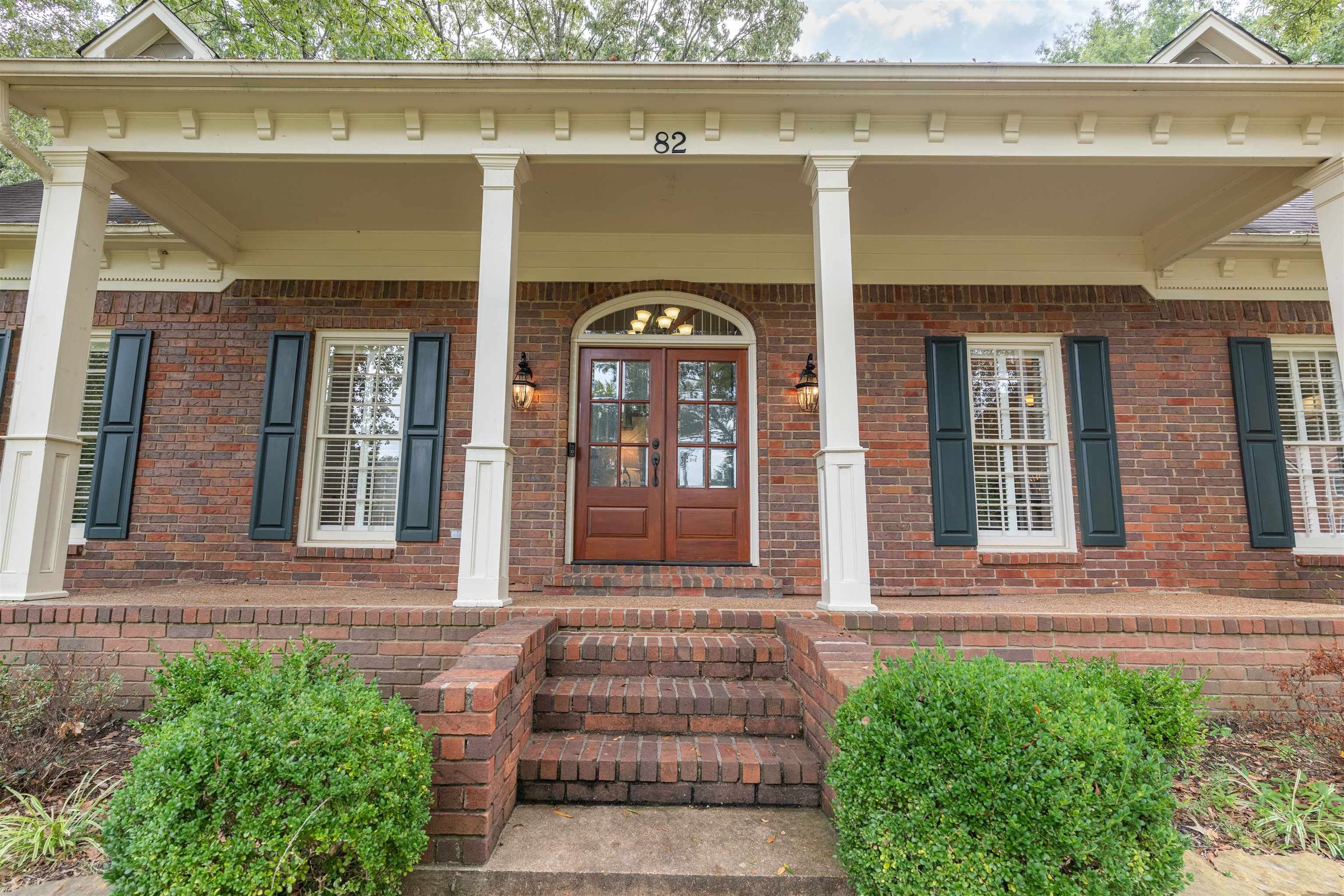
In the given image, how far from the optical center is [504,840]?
6.73ft

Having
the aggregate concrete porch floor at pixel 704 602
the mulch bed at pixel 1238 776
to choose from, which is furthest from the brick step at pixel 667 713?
the mulch bed at pixel 1238 776

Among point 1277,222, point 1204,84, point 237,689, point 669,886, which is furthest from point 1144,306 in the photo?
point 237,689

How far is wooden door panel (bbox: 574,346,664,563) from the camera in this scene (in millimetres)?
4879

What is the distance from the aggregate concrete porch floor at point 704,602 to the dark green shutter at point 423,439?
0.53 meters

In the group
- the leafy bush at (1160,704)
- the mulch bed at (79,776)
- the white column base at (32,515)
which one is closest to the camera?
the mulch bed at (79,776)

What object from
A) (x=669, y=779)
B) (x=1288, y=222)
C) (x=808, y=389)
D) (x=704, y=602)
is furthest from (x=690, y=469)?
(x=1288, y=222)

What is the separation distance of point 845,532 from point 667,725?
1396mm

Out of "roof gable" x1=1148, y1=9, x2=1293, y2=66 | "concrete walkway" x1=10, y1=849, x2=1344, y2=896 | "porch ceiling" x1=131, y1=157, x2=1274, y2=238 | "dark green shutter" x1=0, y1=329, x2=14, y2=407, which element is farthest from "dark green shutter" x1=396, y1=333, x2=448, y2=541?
"roof gable" x1=1148, y1=9, x2=1293, y2=66

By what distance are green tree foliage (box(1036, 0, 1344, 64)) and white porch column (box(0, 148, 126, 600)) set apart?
9.24 m

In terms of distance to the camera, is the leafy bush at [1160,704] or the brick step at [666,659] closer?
the leafy bush at [1160,704]

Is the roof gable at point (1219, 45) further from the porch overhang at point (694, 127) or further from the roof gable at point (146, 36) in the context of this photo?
the roof gable at point (146, 36)

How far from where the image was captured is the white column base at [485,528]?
130 inches

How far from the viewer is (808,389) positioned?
4.80 meters

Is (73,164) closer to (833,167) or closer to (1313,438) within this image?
(833,167)
